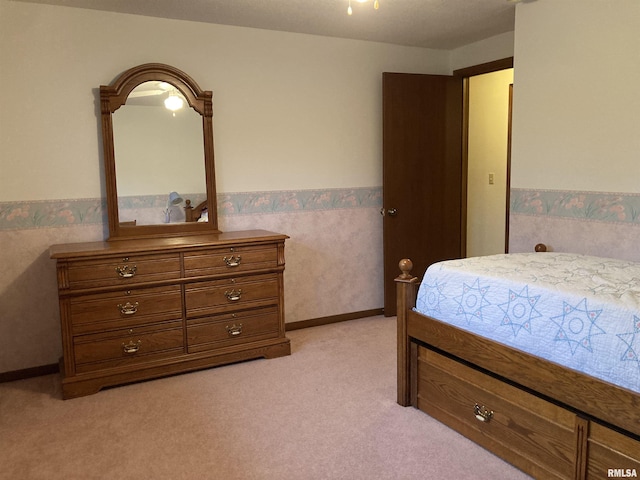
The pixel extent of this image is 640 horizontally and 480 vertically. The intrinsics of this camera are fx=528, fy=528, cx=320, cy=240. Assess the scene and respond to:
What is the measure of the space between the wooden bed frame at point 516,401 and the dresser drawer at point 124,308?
4.73 feet

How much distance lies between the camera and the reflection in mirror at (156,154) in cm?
354

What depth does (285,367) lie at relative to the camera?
11.3ft

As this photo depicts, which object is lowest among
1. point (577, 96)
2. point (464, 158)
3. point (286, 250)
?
point (286, 250)

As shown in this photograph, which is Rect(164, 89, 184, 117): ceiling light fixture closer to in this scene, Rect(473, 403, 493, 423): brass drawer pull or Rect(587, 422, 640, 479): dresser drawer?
Rect(473, 403, 493, 423): brass drawer pull

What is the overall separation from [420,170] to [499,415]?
2721 mm

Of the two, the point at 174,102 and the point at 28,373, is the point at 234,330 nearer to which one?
the point at 28,373

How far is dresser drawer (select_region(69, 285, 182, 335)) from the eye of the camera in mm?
3045

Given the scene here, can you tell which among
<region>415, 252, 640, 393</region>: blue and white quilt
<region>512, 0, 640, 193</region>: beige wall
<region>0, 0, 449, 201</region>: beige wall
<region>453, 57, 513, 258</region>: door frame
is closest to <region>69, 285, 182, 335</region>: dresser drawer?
<region>0, 0, 449, 201</region>: beige wall

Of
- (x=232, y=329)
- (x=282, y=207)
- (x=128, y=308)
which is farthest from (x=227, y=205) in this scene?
(x=128, y=308)

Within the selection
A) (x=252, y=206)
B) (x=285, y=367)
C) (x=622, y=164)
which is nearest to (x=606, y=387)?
(x=622, y=164)

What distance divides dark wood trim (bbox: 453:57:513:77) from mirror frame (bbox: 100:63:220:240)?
226 cm

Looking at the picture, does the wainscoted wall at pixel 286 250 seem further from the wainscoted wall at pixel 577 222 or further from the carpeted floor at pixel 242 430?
the wainscoted wall at pixel 577 222

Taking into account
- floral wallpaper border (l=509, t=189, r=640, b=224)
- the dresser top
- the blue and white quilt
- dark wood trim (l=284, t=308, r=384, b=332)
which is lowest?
dark wood trim (l=284, t=308, r=384, b=332)

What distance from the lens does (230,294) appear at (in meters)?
3.46
